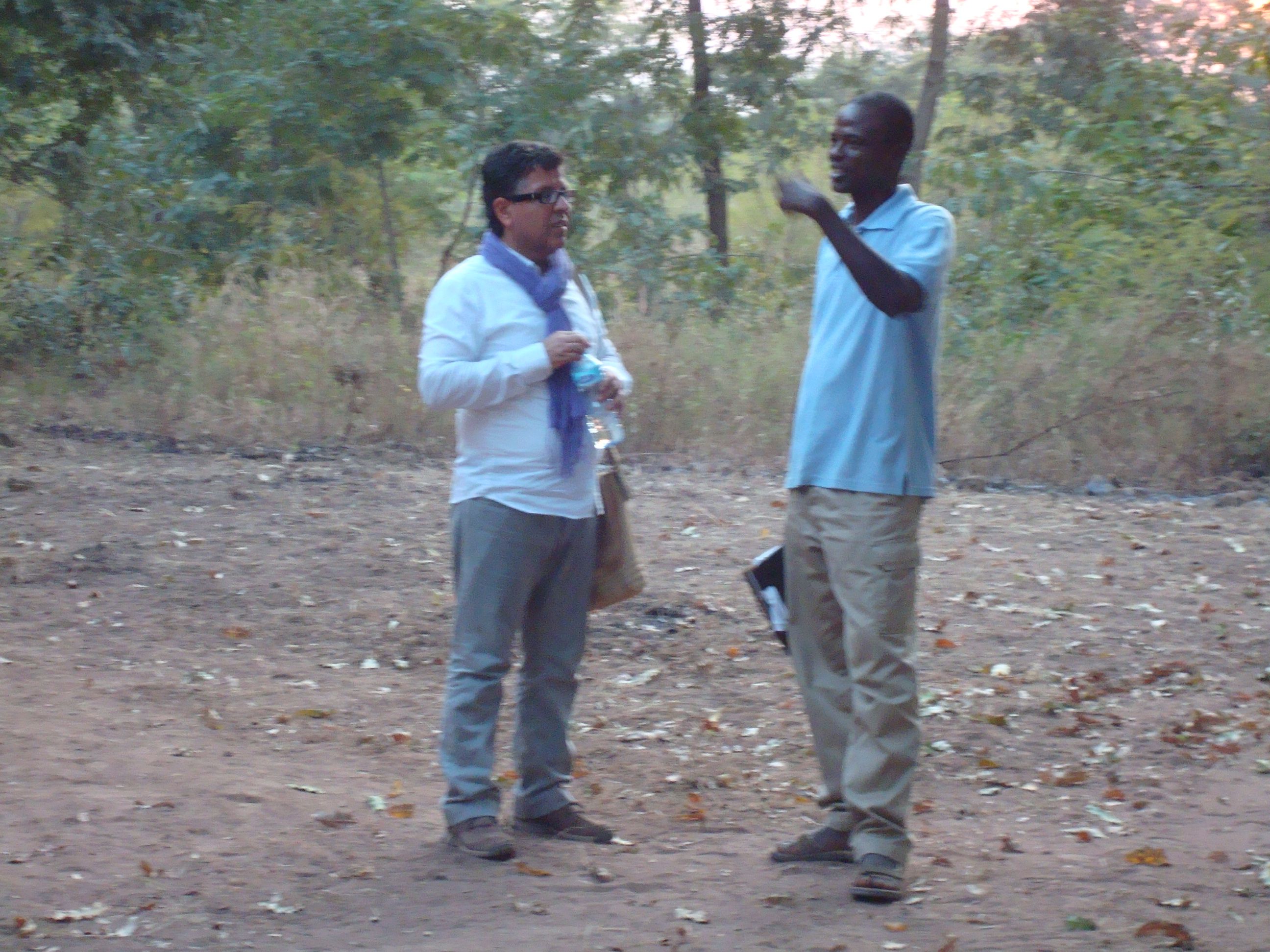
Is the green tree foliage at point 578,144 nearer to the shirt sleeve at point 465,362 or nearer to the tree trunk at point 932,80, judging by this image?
the tree trunk at point 932,80

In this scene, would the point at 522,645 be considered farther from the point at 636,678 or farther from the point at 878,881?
the point at 636,678

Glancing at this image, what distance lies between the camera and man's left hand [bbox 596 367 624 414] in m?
3.88

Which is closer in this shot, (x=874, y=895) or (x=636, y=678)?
(x=874, y=895)

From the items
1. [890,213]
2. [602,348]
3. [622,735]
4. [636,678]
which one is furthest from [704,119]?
[890,213]

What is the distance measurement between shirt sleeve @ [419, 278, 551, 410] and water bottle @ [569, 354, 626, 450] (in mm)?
91

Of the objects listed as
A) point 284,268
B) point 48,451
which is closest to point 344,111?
point 284,268

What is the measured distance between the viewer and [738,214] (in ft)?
97.4

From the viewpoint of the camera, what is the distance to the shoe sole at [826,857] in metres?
3.88

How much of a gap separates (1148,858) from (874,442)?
1.50 metres

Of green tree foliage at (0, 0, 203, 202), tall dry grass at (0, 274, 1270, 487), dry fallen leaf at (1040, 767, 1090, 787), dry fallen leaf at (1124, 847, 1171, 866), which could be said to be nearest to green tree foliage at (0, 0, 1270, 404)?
green tree foliage at (0, 0, 203, 202)

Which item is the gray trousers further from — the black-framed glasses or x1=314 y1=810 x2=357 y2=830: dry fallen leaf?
the black-framed glasses

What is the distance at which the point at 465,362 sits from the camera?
3730mm

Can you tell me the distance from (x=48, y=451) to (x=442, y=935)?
24.5 ft

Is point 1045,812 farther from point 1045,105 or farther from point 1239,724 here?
point 1045,105
